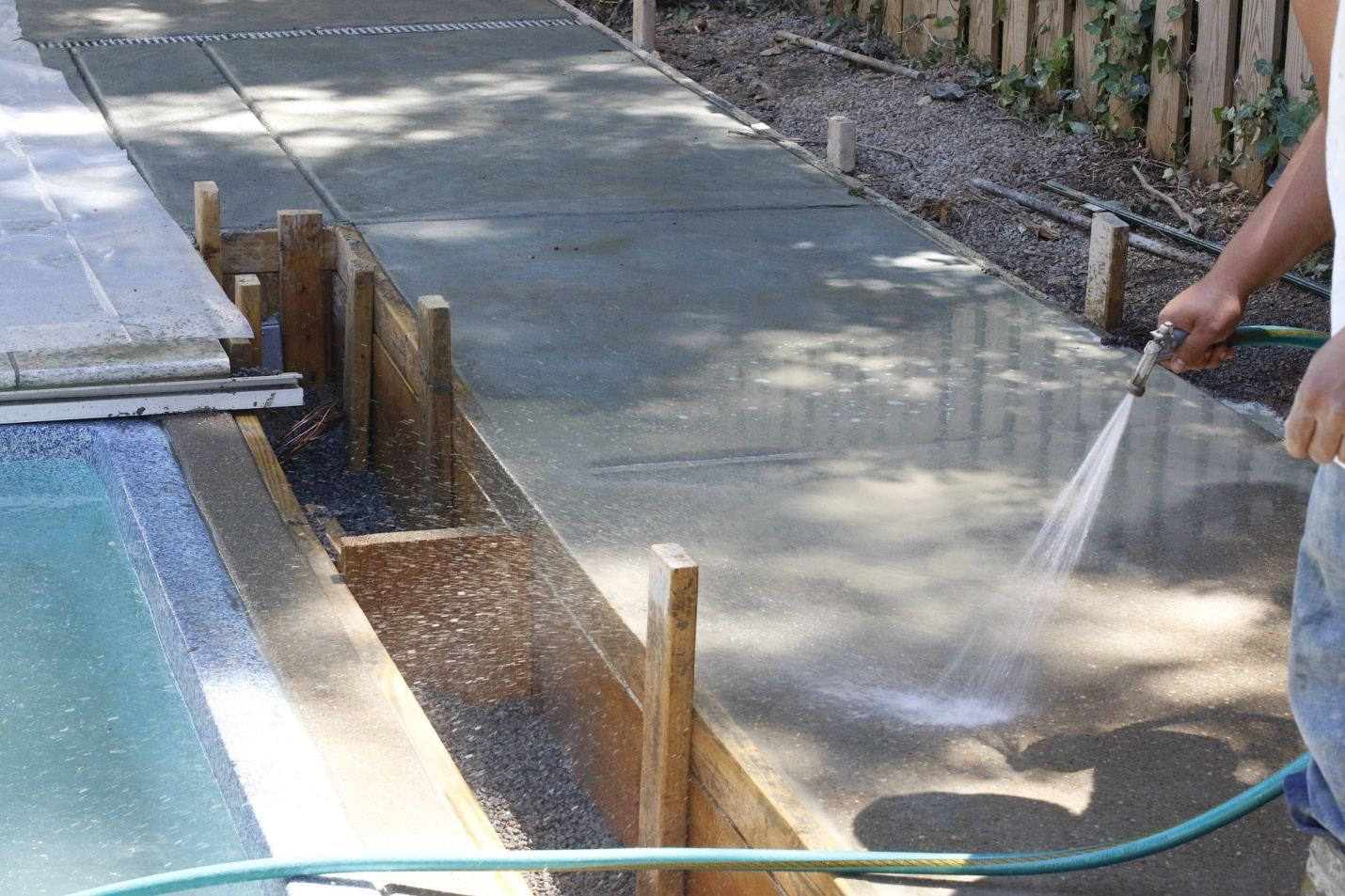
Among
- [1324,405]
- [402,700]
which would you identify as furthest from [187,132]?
[1324,405]

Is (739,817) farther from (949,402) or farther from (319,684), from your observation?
(949,402)

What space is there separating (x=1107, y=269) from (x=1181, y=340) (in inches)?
109

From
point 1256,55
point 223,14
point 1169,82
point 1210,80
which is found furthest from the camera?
point 223,14

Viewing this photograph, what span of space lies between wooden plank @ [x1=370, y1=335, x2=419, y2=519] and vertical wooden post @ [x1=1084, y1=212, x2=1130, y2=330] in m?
2.39

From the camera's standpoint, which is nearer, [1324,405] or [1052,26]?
[1324,405]

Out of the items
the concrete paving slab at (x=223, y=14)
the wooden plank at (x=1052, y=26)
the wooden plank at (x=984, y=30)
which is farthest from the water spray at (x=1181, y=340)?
the concrete paving slab at (x=223, y=14)

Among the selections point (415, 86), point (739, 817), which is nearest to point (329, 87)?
point (415, 86)

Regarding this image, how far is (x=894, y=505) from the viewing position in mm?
4023

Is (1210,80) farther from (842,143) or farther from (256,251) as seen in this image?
(256,251)

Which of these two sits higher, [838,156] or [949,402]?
[838,156]

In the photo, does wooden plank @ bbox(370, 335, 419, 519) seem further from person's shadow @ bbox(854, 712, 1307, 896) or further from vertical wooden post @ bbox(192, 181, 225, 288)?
person's shadow @ bbox(854, 712, 1307, 896)

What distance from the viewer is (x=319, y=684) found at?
3.22 metres

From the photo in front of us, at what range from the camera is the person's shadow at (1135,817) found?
8.70 ft

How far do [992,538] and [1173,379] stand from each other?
1.37 meters
